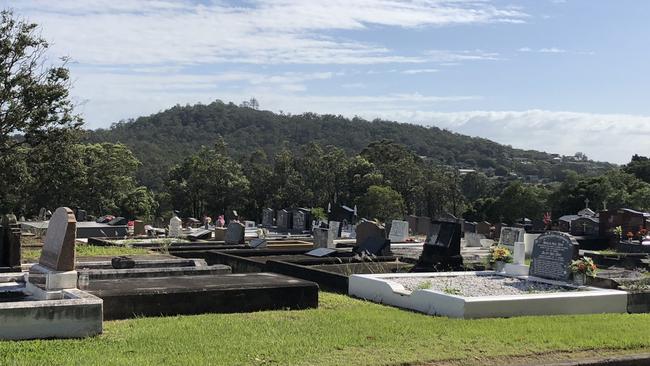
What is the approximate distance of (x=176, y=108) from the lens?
152m

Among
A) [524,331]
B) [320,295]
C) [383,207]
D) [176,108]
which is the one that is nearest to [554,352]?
[524,331]

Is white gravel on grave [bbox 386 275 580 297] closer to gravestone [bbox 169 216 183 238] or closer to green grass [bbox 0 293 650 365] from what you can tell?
green grass [bbox 0 293 650 365]

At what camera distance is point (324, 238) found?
782 inches

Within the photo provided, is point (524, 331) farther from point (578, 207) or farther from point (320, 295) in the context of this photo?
point (578, 207)

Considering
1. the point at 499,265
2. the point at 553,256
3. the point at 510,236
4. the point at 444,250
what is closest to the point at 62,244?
the point at 553,256

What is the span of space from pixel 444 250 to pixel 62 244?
29.5 feet

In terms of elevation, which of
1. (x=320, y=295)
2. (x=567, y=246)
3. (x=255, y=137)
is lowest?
(x=320, y=295)

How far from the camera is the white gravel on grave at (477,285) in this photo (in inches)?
448

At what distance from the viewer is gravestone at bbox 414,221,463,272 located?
15.5 metres

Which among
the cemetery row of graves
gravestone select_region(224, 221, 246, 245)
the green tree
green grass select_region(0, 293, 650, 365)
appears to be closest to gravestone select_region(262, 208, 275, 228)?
the green tree

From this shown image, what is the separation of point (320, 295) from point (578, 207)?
2001 inches

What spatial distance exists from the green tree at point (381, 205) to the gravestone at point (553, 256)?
1453 inches

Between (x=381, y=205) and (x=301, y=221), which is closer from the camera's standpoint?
(x=301, y=221)

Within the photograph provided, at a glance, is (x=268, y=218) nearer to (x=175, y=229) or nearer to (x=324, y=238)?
(x=175, y=229)
